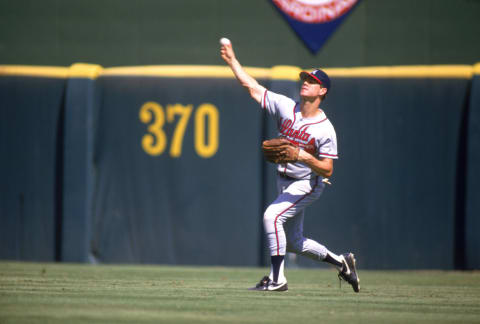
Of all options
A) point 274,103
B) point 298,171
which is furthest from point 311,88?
point 298,171

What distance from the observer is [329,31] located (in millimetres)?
11016

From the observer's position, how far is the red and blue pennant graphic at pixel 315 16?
11.0 m

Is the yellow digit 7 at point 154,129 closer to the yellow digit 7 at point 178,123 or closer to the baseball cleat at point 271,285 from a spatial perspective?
the yellow digit 7 at point 178,123

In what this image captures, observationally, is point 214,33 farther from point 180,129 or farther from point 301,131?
point 301,131

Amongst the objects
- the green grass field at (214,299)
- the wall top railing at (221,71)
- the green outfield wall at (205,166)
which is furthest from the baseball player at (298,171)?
the wall top railing at (221,71)

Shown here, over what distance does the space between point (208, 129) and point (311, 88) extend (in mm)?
4287

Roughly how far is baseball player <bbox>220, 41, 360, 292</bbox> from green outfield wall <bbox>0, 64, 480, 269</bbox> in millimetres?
3815

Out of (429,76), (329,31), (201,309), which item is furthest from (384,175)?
(201,309)

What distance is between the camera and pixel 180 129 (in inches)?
417

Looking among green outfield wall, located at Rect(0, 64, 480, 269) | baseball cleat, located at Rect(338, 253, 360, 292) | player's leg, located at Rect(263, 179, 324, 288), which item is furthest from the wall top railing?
baseball cleat, located at Rect(338, 253, 360, 292)

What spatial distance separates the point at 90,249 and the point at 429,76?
527cm

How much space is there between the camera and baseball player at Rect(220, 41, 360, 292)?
6.26 metres

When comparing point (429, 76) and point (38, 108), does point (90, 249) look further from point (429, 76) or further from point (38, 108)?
point (429, 76)

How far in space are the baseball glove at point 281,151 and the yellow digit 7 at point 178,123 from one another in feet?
15.0
